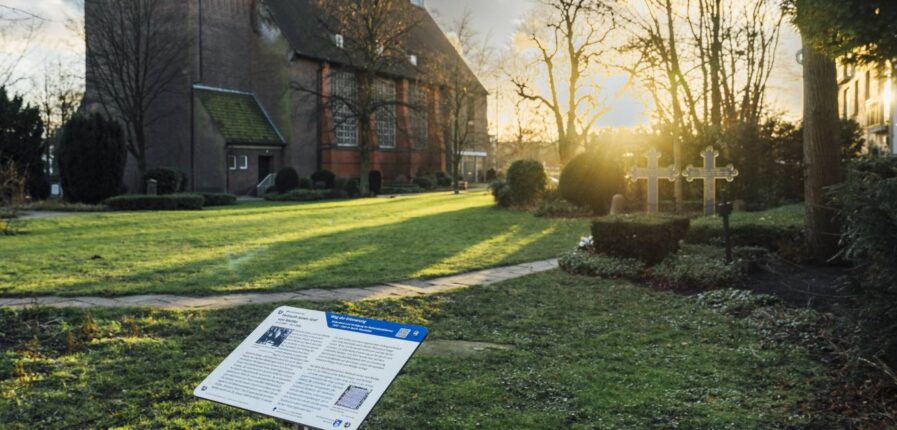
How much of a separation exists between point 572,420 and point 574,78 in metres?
28.1

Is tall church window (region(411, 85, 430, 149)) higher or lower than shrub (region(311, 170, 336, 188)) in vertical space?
higher

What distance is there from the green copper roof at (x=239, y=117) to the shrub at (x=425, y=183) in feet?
37.1

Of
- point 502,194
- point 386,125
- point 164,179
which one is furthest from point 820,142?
point 386,125

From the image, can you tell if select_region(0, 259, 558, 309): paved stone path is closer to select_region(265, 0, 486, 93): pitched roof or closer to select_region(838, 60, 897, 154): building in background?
select_region(838, 60, 897, 154): building in background

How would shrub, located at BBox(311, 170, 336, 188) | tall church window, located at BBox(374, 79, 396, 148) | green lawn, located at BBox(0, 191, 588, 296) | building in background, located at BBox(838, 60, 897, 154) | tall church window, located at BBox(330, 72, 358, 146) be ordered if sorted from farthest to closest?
tall church window, located at BBox(374, 79, 396, 148) → tall church window, located at BBox(330, 72, 358, 146) → shrub, located at BBox(311, 170, 336, 188) → building in background, located at BBox(838, 60, 897, 154) → green lawn, located at BBox(0, 191, 588, 296)

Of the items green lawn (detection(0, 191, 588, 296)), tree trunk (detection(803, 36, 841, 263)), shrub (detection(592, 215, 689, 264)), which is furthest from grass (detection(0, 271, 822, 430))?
tree trunk (detection(803, 36, 841, 263))

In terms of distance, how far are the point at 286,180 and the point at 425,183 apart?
42.6ft

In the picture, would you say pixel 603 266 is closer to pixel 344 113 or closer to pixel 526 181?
pixel 526 181


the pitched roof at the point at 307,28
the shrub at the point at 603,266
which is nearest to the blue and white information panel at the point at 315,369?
the shrub at the point at 603,266

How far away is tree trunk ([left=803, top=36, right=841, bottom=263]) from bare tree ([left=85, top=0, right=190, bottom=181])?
1254 inches

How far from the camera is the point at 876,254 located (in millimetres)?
4273

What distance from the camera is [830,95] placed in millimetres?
10305

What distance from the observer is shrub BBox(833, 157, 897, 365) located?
4152 mm

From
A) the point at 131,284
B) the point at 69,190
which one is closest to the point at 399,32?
the point at 69,190
